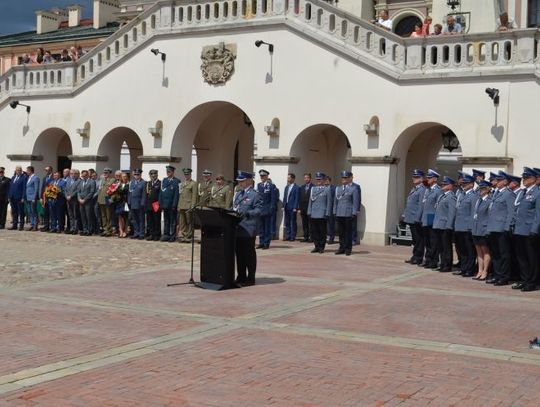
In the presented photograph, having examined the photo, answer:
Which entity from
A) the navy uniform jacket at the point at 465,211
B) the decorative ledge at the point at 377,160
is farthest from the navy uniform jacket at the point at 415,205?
the decorative ledge at the point at 377,160

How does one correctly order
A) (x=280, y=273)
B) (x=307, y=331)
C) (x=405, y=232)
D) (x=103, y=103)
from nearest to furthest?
(x=307, y=331), (x=280, y=273), (x=405, y=232), (x=103, y=103)

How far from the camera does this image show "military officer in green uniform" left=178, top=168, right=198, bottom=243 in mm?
19625

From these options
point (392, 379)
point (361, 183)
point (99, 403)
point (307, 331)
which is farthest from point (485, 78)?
point (99, 403)

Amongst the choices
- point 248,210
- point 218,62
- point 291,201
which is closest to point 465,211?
point 248,210

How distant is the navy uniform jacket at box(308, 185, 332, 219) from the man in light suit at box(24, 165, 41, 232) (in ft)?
28.3

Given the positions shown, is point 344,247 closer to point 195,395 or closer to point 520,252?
point 520,252

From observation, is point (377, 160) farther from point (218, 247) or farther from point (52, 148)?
point (52, 148)

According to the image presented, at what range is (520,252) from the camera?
12.8 m

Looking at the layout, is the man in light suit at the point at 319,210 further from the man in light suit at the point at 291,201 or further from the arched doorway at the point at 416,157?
the arched doorway at the point at 416,157

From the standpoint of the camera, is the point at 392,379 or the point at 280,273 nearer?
the point at 392,379

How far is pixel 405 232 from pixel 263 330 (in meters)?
11.6

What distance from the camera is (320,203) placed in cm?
1864

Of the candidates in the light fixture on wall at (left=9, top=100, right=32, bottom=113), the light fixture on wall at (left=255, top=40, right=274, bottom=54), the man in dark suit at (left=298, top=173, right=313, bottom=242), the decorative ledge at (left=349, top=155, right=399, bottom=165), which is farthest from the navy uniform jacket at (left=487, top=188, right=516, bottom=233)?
the light fixture on wall at (left=9, top=100, right=32, bottom=113)

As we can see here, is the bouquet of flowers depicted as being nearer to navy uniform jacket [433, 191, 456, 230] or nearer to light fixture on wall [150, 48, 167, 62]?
light fixture on wall [150, 48, 167, 62]
